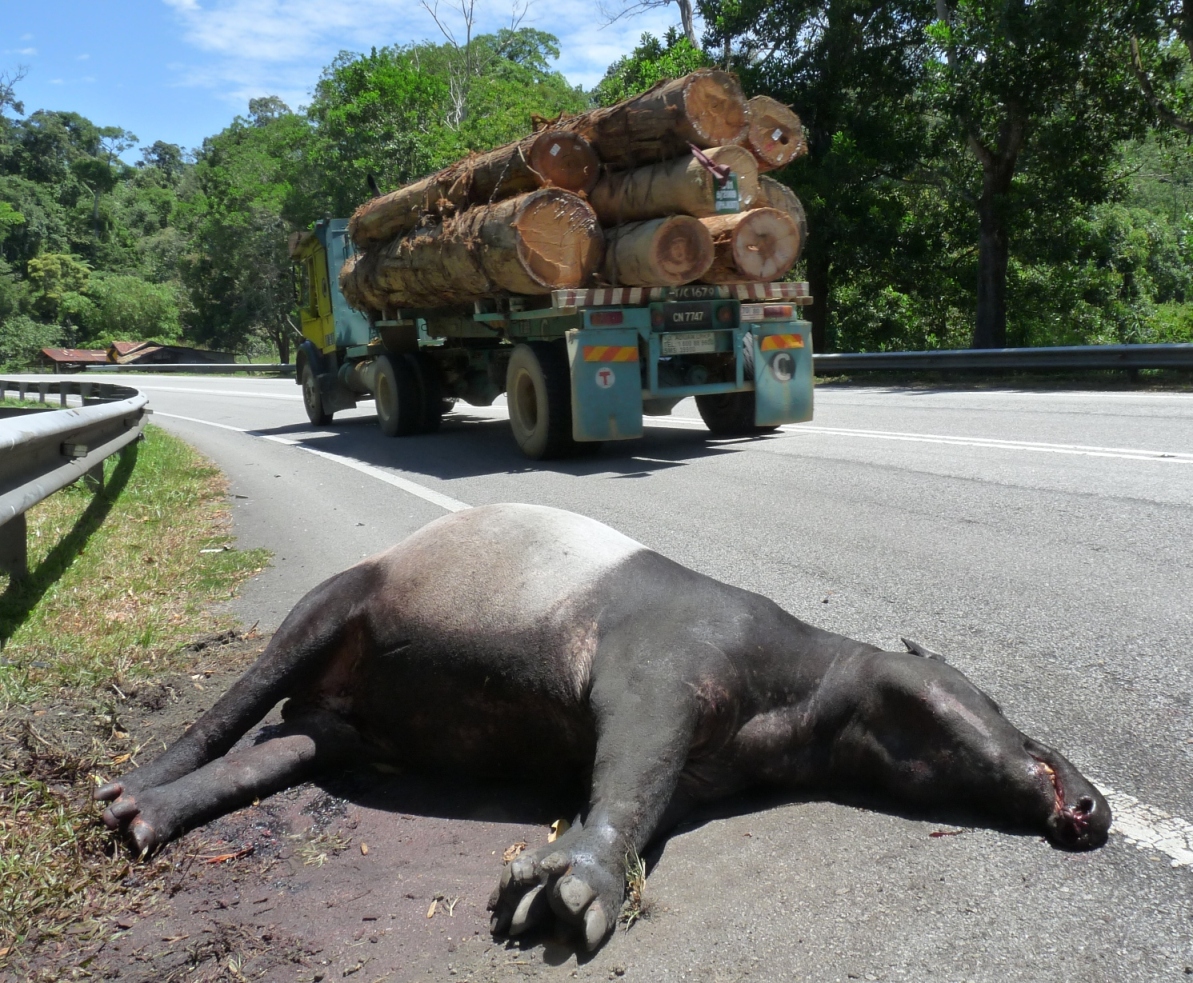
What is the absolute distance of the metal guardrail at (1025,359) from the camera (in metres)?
14.5

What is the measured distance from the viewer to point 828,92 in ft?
71.5

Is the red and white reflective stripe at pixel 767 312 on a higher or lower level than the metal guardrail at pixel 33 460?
higher

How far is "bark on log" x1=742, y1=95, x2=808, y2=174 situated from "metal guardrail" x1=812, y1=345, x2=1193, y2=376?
4.55 m

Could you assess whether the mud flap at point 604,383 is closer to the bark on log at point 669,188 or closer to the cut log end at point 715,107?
the bark on log at point 669,188

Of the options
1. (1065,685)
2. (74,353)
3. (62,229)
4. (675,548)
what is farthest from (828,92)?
(62,229)

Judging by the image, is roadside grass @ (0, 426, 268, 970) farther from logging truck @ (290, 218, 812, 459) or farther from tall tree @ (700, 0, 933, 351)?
tall tree @ (700, 0, 933, 351)

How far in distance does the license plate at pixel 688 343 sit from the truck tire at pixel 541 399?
3.24ft

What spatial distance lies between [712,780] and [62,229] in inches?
3329

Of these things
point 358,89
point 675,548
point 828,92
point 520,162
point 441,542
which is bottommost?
point 675,548

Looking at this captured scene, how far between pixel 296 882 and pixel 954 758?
1.65 metres

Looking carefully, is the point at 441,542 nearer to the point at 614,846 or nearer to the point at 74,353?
the point at 614,846

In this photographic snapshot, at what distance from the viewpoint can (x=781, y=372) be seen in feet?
36.2

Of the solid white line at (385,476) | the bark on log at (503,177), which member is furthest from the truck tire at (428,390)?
the bark on log at (503,177)

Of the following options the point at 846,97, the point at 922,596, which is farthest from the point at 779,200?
the point at 846,97
